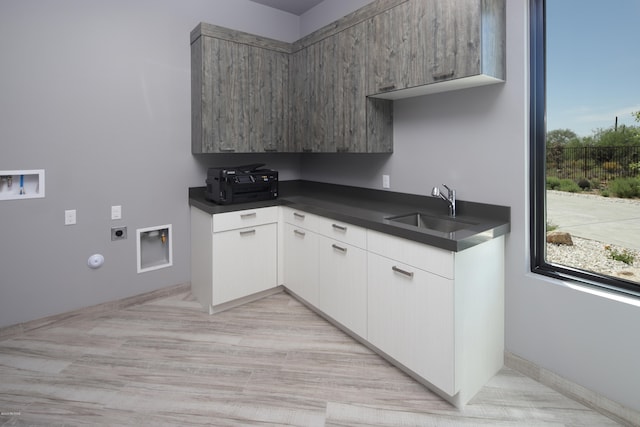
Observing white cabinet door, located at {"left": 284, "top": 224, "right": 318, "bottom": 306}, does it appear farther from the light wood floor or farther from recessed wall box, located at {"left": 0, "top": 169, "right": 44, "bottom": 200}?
recessed wall box, located at {"left": 0, "top": 169, "right": 44, "bottom": 200}

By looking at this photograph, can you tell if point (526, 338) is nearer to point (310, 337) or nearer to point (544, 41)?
point (310, 337)

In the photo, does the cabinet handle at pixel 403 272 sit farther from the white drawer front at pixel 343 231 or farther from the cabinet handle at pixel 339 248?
Result: the cabinet handle at pixel 339 248

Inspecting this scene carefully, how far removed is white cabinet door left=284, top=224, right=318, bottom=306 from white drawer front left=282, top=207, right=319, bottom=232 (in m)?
0.04

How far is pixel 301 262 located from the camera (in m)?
3.04

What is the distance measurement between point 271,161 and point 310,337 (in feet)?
6.59

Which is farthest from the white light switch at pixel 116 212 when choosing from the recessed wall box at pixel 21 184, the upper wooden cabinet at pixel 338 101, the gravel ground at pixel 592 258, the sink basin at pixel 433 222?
the gravel ground at pixel 592 258

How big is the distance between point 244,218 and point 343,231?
944mm

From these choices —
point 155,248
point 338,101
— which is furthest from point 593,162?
point 155,248

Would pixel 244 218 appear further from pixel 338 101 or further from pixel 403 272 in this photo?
pixel 403 272

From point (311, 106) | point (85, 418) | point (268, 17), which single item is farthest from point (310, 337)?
point (268, 17)

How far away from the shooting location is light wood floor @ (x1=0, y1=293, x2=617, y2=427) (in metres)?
1.83

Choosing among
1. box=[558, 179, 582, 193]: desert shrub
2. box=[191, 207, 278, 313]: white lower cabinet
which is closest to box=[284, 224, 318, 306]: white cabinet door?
box=[191, 207, 278, 313]: white lower cabinet

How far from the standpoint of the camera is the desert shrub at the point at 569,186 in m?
2.03

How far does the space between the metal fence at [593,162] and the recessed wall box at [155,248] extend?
300 cm
